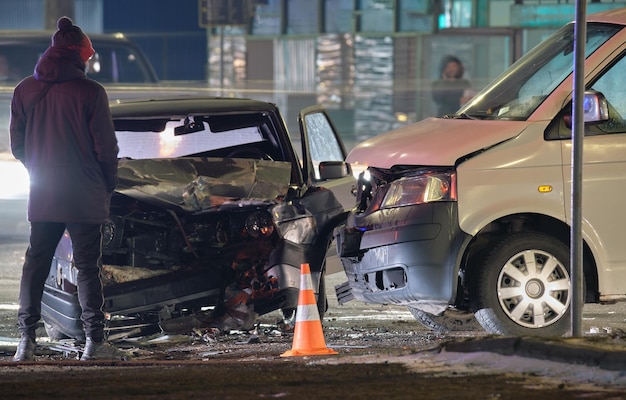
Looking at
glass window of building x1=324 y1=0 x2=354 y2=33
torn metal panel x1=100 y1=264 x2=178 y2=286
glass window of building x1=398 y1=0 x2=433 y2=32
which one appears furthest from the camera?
glass window of building x1=324 y1=0 x2=354 y2=33

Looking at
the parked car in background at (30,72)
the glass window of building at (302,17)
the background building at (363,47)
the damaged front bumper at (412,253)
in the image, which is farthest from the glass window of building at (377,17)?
the damaged front bumper at (412,253)

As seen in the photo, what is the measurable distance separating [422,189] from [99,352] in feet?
7.15

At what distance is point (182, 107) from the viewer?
1034cm

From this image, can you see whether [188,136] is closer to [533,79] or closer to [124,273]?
[124,273]

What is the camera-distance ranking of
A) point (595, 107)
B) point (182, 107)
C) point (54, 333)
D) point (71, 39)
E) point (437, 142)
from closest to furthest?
point (71, 39) < point (595, 107) < point (437, 142) < point (54, 333) < point (182, 107)

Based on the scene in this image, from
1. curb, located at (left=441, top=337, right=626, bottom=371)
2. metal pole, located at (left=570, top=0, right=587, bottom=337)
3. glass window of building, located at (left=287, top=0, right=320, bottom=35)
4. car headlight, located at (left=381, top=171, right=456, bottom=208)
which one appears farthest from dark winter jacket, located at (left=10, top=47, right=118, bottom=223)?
glass window of building, located at (left=287, top=0, right=320, bottom=35)

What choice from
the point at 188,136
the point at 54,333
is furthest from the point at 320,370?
the point at 188,136

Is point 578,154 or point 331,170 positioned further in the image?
point 331,170

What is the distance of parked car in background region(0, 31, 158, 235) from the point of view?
18750mm

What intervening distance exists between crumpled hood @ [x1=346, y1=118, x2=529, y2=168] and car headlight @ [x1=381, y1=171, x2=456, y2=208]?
9cm

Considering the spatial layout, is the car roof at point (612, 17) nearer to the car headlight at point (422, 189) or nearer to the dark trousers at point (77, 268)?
the car headlight at point (422, 189)

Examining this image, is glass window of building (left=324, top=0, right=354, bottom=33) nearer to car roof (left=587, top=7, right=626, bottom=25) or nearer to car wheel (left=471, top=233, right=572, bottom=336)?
car roof (left=587, top=7, right=626, bottom=25)

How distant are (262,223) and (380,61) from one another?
1677 cm

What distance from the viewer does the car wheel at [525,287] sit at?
8992mm
